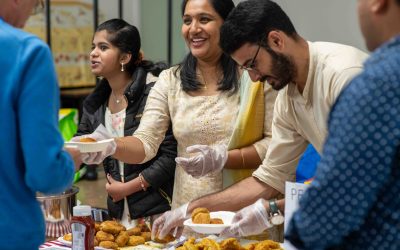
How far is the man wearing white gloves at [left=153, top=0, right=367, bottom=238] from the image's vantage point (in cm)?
177

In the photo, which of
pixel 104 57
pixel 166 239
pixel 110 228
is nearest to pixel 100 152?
pixel 110 228

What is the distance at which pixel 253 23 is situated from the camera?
1.84m

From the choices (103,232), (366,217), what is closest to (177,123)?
(103,232)

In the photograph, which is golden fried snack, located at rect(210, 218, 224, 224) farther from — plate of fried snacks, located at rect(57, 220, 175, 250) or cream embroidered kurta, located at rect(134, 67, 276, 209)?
cream embroidered kurta, located at rect(134, 67, 276, 209)

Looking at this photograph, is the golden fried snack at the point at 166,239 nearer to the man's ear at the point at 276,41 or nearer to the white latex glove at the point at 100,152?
the white latex glove at the point at 100,152

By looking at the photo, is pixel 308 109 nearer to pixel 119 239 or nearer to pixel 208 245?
pixel 208 245

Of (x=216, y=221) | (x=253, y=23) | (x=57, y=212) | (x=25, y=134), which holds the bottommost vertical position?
(x=57, y=212)

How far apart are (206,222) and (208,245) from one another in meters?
0.11

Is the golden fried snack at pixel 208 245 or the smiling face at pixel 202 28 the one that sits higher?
the smiling face at pixel 202 28

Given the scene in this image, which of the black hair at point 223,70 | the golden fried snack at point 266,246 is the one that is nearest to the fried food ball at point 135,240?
the golden fried snack at point 266,246

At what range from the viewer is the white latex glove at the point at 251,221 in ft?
6.20

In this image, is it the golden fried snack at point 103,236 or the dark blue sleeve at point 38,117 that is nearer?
the dark blue sleeve at point 38,117

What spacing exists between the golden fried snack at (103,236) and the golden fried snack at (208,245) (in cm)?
30

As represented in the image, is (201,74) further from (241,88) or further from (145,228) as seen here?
(145,228)
